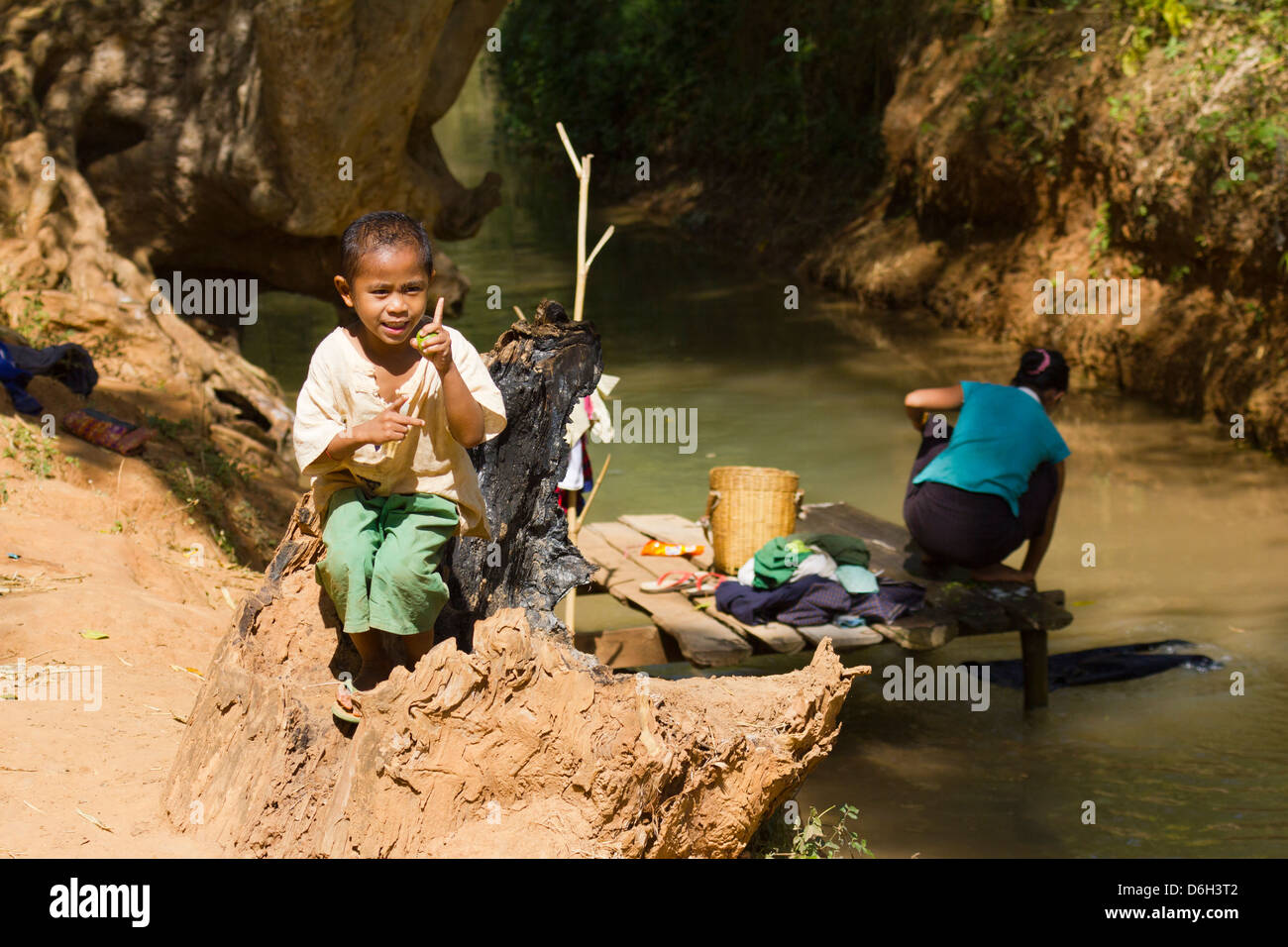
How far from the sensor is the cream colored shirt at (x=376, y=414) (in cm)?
340

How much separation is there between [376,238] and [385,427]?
1.56 ft

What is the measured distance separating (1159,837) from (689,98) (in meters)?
21.7

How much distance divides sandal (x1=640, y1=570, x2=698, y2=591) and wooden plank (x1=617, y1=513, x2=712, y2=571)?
32cm

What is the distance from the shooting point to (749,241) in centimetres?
2053

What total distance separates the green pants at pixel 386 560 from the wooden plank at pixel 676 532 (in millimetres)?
3366

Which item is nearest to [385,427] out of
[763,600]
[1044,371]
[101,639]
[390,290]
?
[390,290]

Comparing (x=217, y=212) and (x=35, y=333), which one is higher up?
(x=217, y=212)

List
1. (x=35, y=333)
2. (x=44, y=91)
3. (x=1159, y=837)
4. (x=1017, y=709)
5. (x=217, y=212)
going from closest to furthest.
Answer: (x=1159, y=837)
(x=1017, y=709)
(x=35, y=333)
(x=44, y=91)
(x=217, y=212)

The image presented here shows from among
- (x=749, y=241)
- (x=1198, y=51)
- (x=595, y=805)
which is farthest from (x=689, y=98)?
(x=595, y=805)

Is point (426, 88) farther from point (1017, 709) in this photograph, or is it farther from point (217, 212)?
point (1017, 709)

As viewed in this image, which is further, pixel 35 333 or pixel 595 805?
pixel 35 333

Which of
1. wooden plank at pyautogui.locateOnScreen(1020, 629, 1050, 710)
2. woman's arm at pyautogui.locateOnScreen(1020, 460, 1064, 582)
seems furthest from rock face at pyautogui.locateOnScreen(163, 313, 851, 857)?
woman's arm at pyautogui.locateOnScreen(1020, 460, 1064, 582)

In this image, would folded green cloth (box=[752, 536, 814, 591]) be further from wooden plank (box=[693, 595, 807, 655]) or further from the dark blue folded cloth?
wooden plank (box=[693, 595, 807, 655])

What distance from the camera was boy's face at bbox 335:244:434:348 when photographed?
324 cm
